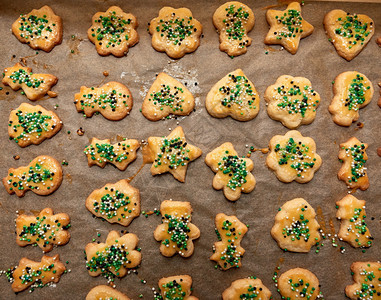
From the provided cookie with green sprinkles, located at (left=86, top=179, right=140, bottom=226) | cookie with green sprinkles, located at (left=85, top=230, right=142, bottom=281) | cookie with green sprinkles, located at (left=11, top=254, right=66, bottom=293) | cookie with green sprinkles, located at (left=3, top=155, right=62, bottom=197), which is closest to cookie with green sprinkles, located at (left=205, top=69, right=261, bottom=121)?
cookie with green sprinkles, located at (left=86, top=179, right=140, bottom=226)

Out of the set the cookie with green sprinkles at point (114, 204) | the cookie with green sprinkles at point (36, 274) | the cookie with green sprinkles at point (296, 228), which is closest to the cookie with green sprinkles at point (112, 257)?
the cookie with green sprinkles at point (114, 204)

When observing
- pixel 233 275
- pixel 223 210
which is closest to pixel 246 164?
pixel 223 210

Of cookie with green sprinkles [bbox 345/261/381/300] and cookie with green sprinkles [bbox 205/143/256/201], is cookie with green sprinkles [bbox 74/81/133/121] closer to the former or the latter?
cookie with green sprinkles [bbox 205/143/256/201]

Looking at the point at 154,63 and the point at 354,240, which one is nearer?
the point at 354,240

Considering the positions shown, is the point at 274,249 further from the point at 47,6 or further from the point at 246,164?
the point at 47,6

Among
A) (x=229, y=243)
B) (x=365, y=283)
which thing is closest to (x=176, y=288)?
(x=229, y=243)

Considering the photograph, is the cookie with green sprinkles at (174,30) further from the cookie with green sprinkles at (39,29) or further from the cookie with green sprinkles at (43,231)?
the cookie with green sprinkles at (43,231)
